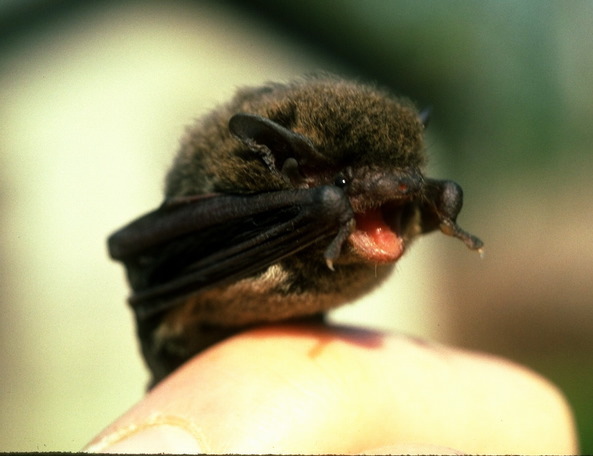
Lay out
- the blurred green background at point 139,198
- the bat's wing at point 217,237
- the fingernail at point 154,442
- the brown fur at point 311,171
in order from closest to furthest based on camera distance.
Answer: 1. the bat's wing at point 217,237
2. the brown fur at point 311,171
3. the fingernail at point 154,442
4. the blurred green background at point 139,198

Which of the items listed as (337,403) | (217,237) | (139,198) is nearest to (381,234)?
(217,237)

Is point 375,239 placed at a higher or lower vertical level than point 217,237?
lower

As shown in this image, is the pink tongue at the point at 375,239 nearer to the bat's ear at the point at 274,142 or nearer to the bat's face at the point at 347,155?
the bat's face at the point at 347,155

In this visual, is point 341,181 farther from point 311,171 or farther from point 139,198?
point 139,198

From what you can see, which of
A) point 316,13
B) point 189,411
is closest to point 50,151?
point 316,13

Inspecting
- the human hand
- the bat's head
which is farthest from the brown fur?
the human hand

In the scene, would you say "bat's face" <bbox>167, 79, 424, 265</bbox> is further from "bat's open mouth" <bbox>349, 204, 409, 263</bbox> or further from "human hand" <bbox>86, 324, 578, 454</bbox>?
"human hand" <bbox>86, 324, 578, 454</bbox>

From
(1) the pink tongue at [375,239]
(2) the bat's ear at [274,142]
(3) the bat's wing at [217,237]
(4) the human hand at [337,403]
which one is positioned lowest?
(4) the human hand at [337,403]

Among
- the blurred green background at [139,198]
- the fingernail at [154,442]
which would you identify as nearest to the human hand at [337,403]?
the fingernail at [154,442]
